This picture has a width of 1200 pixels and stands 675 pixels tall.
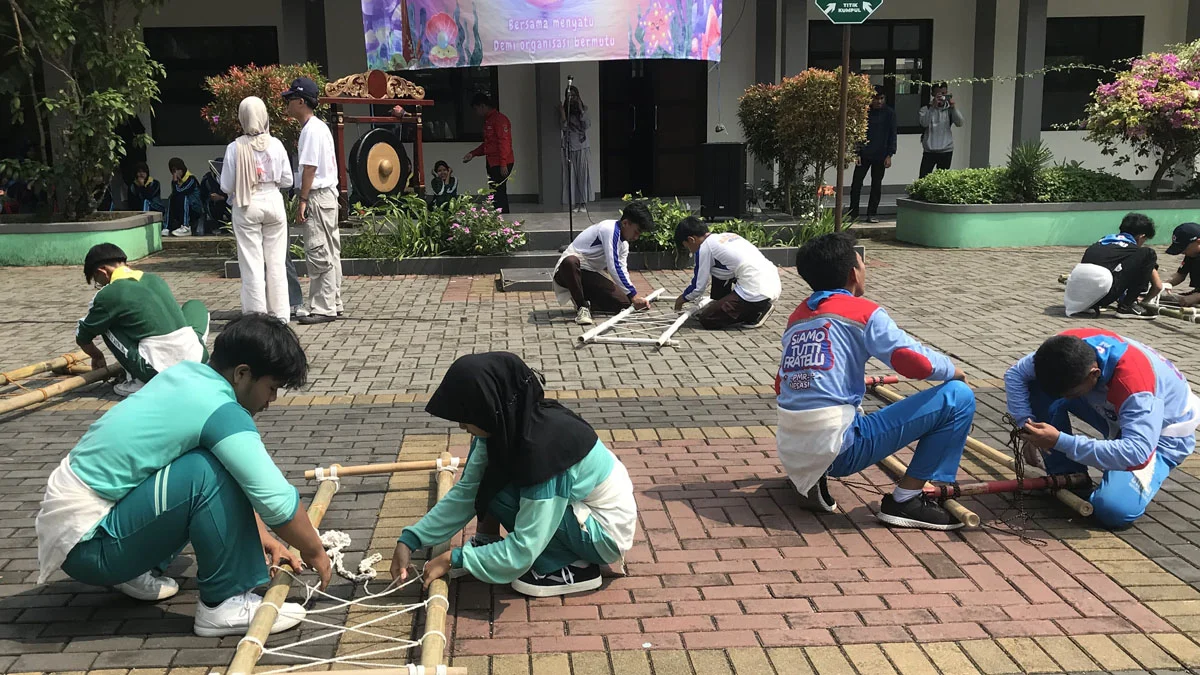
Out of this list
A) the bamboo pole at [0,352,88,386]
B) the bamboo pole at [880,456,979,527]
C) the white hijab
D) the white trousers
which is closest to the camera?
the bamboo pole at [880,456,979,527]

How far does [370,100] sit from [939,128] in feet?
26.9

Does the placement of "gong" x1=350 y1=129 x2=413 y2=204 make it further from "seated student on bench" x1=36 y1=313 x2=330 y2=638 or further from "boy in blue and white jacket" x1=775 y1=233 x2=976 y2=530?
"seated student on bench" x1=36 y1=313 x2=330 y2=638

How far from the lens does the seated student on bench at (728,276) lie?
8117 mm

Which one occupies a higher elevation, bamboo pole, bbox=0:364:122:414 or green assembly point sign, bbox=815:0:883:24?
green assembly point sign, bbox=815:0:883:24

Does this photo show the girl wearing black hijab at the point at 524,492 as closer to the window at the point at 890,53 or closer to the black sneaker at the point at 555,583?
the black sneaker at the point at 555,583

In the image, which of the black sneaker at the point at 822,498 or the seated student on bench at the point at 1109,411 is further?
the black sneaker at the point at 822,498

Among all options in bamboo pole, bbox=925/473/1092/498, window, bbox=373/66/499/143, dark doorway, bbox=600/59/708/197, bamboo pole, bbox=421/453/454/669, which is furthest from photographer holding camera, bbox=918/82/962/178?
bamboo pole, bbox=421/453/454/669

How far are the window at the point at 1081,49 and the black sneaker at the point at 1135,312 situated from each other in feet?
31.8

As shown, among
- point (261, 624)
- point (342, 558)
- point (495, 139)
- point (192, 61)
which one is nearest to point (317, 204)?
point (495, 139)

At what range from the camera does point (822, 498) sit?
14.3 feet

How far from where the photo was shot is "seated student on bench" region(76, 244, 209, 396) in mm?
5785

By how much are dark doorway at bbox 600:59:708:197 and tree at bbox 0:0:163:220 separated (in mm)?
7005

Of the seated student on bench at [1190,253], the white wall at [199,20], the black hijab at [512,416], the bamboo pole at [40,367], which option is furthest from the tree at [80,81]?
the seated student on bench at [1190,253]

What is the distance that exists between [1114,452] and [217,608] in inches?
131
